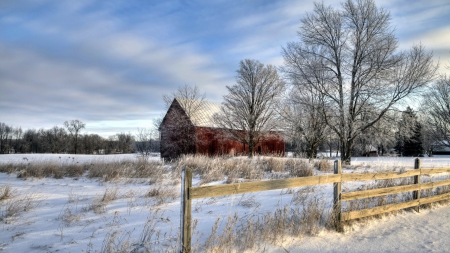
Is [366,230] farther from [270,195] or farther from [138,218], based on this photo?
[138,218]

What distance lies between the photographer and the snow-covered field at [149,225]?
4684mm

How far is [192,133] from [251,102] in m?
7.55

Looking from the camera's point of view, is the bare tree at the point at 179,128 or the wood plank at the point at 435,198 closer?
A: the wood plank at the point at 435,198

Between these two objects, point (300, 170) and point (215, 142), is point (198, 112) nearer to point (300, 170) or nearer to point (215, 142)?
point (215, 142)

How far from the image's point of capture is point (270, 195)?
8.30m

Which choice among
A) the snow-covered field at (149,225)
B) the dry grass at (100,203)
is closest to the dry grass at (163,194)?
the snow-covered field at (149,225)

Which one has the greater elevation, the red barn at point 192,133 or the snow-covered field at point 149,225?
the red barn at point 192,133

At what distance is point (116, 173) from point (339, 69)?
16243 millimetres

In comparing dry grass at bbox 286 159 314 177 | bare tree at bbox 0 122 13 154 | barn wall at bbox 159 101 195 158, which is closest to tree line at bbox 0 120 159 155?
bare tree at bbox 0 122 13 154

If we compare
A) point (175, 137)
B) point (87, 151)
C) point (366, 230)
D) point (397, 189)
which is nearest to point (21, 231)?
point (366, 230)

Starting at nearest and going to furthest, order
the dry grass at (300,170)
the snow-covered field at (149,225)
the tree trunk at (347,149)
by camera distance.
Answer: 1. the snow-covered field at (149,225)
2. the dry grass at (300,170)
3. the tree trunk at (347,149)

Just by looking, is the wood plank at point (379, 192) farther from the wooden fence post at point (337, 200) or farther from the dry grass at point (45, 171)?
the dry grass at point (45, 171)

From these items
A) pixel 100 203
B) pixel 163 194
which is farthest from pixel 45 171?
pixel 163 194

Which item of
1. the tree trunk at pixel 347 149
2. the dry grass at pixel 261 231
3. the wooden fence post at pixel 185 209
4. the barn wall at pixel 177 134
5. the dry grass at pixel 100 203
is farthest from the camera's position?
the barn wall at pixel 177 134
